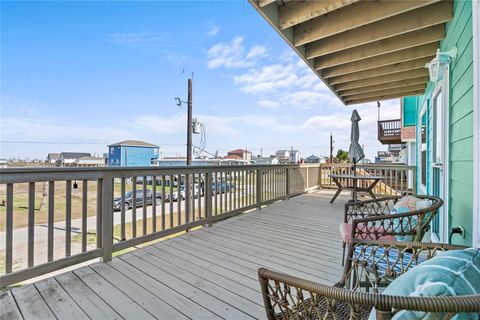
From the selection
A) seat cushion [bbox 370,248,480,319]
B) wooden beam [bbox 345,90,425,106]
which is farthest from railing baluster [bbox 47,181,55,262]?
wooden beam [bbox 345,90,425,106]

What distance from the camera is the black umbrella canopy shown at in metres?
5.25

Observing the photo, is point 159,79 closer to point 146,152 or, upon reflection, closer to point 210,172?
point 146,152

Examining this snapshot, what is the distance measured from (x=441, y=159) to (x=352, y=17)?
5.84 ft

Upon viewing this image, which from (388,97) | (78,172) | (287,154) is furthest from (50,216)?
(287,154)

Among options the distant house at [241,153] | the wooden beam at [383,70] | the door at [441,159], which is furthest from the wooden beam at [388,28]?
the distant house at [241,153]

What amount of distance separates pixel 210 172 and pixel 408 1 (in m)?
2.95

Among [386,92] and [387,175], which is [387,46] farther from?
[387,175]

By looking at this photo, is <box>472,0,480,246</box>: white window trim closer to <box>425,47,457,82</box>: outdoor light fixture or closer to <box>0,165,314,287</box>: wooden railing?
<box>425,47,457,82</box>: outdoor light fixture

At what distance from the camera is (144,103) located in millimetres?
22812

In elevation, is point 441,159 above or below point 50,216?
above

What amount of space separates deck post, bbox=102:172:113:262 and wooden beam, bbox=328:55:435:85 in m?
3.83

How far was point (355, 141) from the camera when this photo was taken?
17.6 ft

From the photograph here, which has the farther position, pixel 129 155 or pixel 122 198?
pixel 129 155

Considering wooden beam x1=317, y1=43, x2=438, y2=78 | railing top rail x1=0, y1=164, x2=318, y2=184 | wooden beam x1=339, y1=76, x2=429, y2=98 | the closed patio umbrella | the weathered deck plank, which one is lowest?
the weathered deck plank
